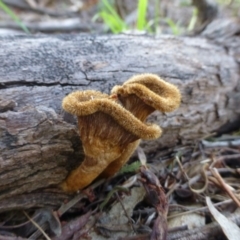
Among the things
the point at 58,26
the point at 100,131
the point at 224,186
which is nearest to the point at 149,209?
the point at 224,186

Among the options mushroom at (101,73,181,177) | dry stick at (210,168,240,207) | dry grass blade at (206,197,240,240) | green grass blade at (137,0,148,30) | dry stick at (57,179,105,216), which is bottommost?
dry stick at (57,179,105,216)

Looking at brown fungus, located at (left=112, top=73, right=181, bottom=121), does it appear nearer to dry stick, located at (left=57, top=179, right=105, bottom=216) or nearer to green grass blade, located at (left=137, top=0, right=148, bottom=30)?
dry stick, located at (left=57, top=179, right=105, bottom=216)

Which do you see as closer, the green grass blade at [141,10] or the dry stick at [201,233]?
the dry stick at [201,233]

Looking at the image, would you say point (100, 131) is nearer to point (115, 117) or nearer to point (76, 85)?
point (115, 117)

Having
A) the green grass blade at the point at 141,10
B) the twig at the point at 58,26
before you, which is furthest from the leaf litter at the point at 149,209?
the twig at the point at 58,26

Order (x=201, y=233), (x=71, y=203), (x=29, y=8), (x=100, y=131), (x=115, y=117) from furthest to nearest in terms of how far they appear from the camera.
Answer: (x=29, y=8), (x=71, y=203), (x=201, y=233), (x=100, y=131), (x=115, y=117)

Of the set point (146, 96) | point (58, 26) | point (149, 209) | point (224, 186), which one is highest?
point (146, 96)

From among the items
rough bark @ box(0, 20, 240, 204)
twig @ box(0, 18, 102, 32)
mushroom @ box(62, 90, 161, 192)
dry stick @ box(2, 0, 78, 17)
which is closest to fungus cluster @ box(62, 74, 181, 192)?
mushroom @ box(62, 90, 161, 192)

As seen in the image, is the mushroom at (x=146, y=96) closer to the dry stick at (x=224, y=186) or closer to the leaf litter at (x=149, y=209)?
the leaf litter at (x=149, y=209)
